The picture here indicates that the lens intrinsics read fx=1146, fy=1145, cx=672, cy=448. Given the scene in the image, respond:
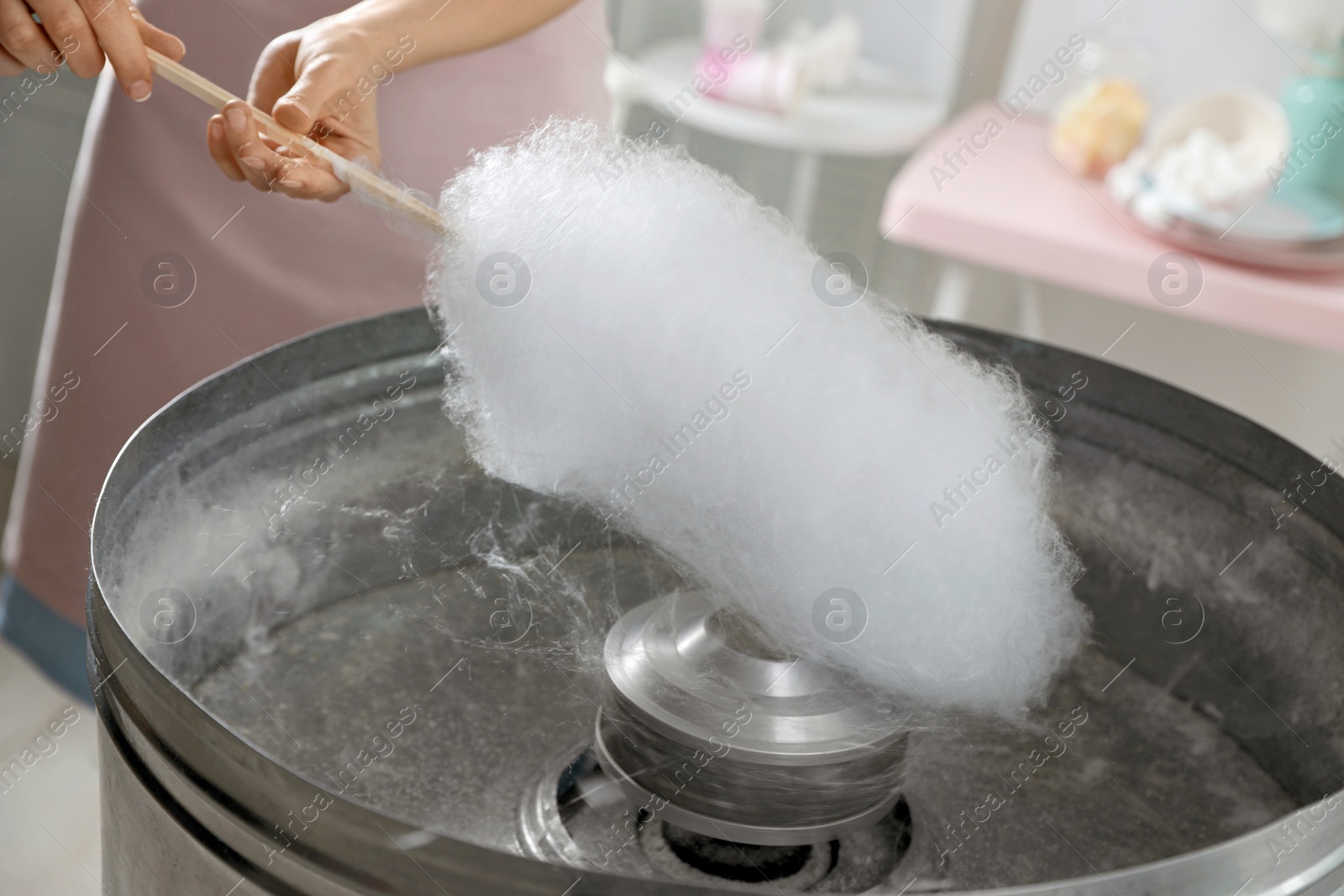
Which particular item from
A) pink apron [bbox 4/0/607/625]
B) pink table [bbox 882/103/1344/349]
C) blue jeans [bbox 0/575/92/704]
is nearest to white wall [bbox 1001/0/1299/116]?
pink table [bbox 882/103/1344/349]

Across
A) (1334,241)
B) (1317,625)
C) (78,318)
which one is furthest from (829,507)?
(1334,241)

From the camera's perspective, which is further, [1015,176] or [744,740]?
[1015,176]

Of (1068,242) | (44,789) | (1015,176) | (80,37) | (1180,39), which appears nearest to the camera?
(80,37)

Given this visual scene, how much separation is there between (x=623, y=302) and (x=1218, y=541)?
54 cm

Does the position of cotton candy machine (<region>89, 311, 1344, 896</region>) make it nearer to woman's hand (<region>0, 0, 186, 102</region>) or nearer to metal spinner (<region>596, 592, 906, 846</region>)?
metal spinner (<region>596, 592, 906, 846</region>)

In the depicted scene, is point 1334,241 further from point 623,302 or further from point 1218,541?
point 623,302

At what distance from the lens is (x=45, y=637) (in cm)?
153

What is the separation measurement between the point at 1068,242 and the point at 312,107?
1.22 m

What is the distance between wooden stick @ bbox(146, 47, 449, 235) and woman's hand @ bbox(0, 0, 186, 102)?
18mm

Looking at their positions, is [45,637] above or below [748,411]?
below

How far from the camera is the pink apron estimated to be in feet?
3.70

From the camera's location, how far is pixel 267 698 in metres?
0.80

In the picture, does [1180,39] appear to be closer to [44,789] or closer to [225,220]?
[225,220]

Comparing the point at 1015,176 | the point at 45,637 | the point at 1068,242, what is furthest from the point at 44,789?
the point at 1015,176
